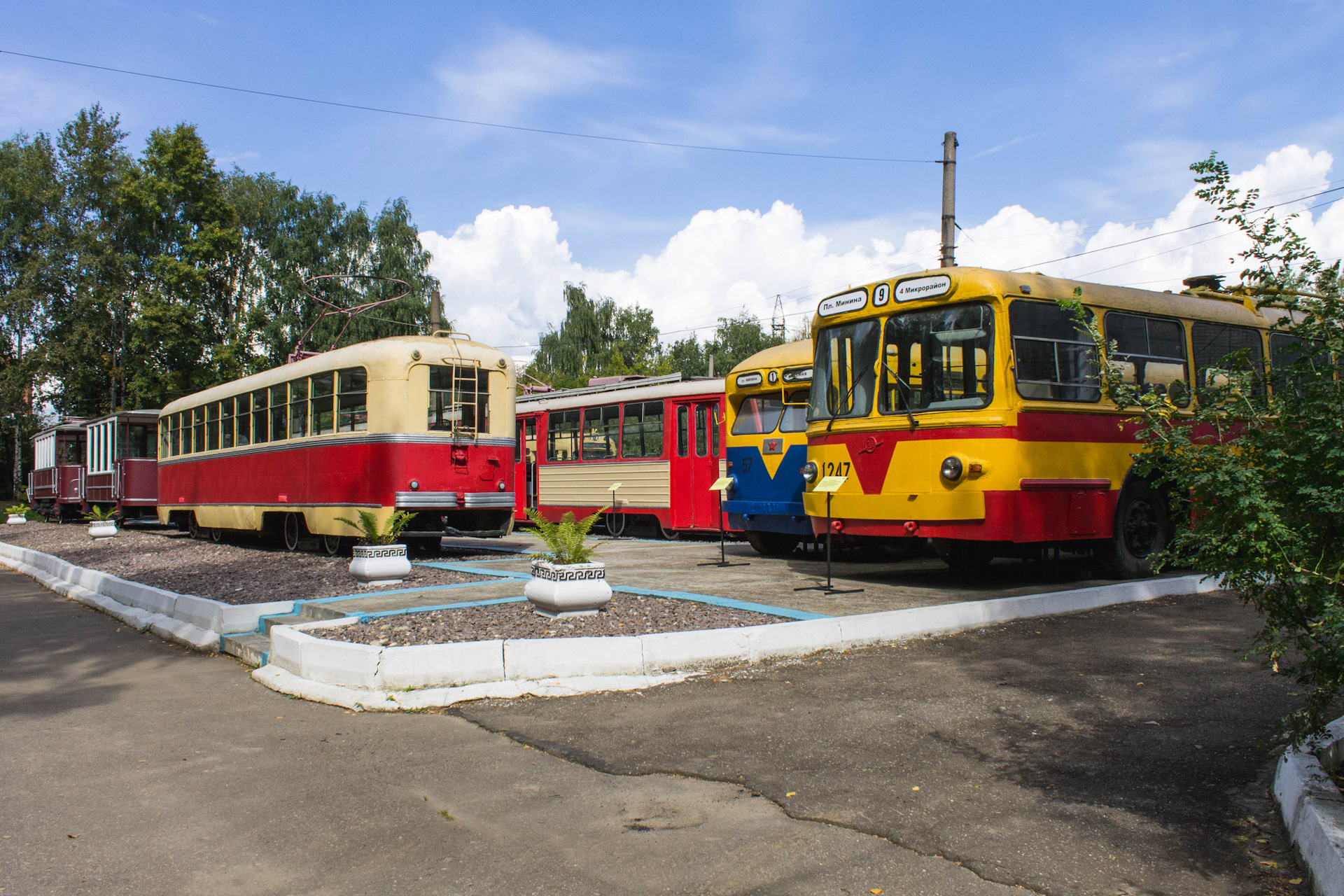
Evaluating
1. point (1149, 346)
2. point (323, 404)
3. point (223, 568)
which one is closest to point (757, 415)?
point (1149, 346)

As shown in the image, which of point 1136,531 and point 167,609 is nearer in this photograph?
point 167,609

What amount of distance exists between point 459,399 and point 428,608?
7.21 metres

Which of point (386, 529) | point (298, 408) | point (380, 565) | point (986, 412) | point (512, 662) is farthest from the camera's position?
point (298, 408)

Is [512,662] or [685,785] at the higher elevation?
[512,662]

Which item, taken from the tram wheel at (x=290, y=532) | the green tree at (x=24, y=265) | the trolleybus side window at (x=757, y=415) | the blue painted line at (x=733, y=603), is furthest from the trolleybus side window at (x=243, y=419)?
the green tree at (x=24, y=265)

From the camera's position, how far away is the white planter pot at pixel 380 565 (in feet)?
34.5

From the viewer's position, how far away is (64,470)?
32.0 metres

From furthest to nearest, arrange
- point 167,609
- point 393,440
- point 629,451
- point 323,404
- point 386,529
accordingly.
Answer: point 629,451 < point 323,404 < point 393,440 < point 386,529 < point 167,609

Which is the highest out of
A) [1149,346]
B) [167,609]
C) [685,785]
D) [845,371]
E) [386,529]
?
[1149,346]

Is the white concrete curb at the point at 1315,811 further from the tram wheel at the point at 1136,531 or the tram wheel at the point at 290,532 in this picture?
the tram wheel at the point at 290,532

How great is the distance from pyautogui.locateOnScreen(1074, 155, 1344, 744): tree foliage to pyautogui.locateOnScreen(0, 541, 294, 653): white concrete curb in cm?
765

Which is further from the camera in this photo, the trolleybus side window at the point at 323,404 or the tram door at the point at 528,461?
the tram door at the point at 528,461

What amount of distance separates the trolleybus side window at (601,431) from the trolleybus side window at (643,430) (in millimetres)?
285

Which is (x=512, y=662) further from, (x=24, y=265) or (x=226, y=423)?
(x=24, y=265)
